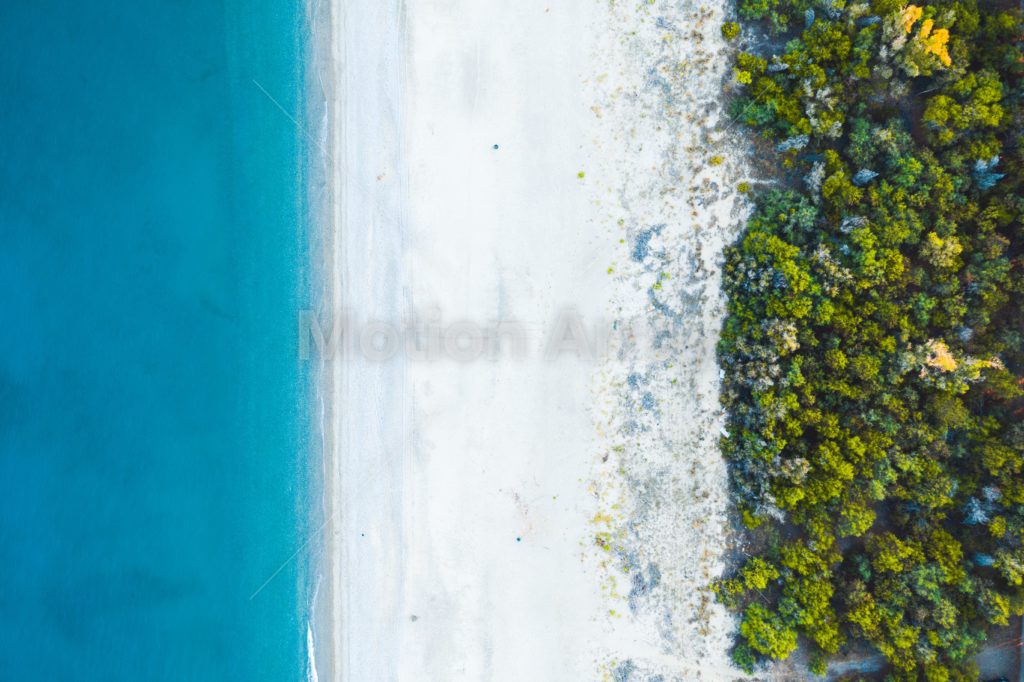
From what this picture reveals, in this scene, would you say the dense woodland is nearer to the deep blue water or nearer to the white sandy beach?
the white sandy beach

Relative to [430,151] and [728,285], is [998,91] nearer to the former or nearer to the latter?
[728,285]

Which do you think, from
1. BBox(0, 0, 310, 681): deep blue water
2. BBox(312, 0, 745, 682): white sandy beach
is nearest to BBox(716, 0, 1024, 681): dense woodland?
BBox(312, 0, 745, 682): white sandy beach

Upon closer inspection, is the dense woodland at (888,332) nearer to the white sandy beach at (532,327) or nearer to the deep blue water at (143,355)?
the white sandy beach at (532,327)

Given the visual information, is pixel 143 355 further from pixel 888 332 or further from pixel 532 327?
pixel 888 332

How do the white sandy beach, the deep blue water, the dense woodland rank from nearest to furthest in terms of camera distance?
the dense woodland < the white sandy beach < the deep blue water

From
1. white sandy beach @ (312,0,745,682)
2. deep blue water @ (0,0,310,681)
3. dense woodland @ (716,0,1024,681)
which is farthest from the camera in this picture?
deep blue water @ (0,0,310,681)

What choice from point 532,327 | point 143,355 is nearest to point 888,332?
point 532,327

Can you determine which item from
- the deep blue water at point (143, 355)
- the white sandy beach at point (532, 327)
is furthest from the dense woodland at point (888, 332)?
the deep blue water at point (143, 355)
